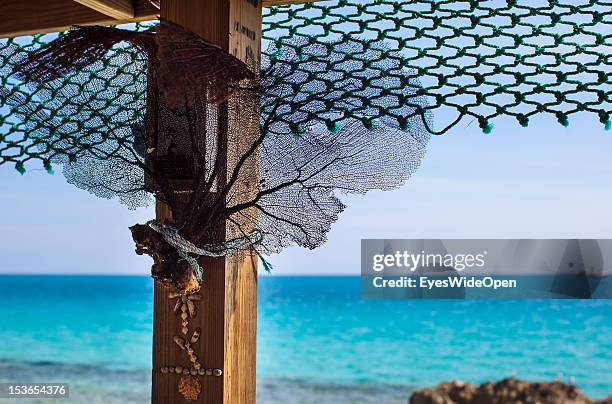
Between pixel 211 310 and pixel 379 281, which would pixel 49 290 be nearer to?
pixel 379 281

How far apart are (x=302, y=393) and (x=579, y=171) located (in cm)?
674

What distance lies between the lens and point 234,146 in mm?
1395

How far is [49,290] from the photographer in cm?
1606

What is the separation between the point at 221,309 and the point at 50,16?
2.87ft

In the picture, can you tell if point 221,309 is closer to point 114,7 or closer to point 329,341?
point 114,7

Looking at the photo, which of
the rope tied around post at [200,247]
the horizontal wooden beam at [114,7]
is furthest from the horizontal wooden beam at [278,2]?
the rope tied around post at [200,247]

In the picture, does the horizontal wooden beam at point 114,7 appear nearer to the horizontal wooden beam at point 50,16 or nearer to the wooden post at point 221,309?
the horizontal wooden beam at point 50,16

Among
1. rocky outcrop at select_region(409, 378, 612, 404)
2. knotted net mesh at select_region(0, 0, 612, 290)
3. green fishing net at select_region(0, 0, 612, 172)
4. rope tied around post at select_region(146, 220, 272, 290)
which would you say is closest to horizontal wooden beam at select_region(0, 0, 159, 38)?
green fishing net at select_region(0, 0, 612, 172)

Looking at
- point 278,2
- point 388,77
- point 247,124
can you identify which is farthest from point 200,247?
point 278,2

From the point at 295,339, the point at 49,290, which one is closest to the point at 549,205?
the point at 295,339

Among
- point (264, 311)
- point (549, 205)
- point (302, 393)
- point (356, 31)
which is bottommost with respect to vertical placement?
point (302, 393)

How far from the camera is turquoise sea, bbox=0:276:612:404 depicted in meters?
12.2

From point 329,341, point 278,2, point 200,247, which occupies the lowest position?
point 329,341

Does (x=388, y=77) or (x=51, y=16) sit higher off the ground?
(x=51, y=16)
